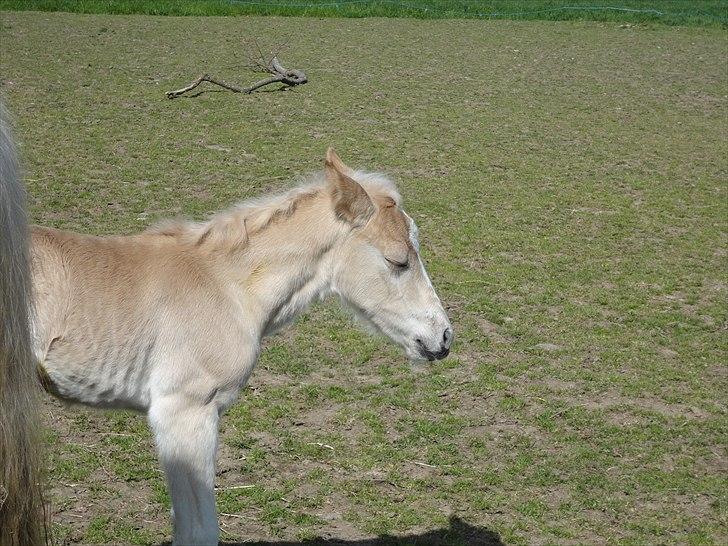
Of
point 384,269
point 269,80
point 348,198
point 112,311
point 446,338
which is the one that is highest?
point 348,198

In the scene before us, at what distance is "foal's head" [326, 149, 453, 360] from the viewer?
3688 mm

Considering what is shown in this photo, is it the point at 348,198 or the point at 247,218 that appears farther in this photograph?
the point at 247,218

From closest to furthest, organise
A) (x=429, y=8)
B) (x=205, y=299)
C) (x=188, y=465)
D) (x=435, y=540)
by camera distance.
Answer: (x=188, y=465) → (x=205, y=299) → (x=435, y=540) → (x=429, y=8)

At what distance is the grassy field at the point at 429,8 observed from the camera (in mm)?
19992

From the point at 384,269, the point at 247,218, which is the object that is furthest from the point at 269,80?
the point at 384,269

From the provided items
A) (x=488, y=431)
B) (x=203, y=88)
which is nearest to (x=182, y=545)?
(x=488, y=431)

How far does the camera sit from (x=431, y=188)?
9133 millimetres

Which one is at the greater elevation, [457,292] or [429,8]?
[429,8]

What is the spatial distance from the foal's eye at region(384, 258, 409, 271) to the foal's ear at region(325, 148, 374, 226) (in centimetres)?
20

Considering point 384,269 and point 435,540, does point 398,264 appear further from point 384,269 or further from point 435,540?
point 435,540

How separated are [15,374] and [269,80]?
11164 millimetres

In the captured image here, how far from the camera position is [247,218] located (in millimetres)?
3779

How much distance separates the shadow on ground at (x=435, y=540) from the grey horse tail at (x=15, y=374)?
4.88ft

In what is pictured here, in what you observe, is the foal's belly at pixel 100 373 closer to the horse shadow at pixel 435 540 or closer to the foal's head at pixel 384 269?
the foal's head at pixel 384 269
